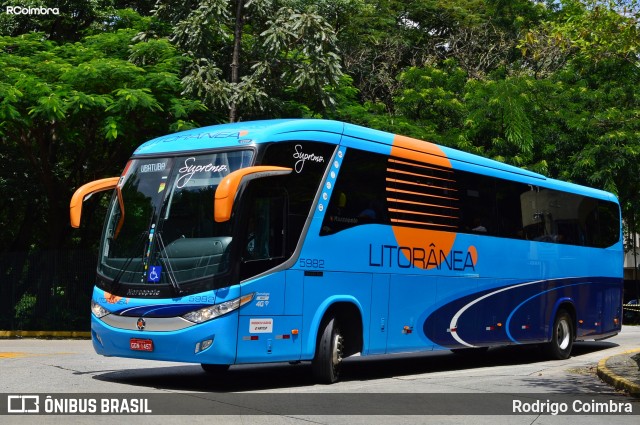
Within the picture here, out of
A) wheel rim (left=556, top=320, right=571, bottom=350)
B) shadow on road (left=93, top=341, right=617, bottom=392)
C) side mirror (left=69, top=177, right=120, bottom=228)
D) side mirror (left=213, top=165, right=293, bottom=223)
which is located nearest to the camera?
side mirror (left=213, top=165, right=293, bottom=223)

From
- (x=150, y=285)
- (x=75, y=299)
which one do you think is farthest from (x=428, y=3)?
(x=150, y=285)

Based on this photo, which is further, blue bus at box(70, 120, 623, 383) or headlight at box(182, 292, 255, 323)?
blue bus at box(70, 120, 623, 383)

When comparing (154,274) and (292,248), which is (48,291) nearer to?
(154,274)

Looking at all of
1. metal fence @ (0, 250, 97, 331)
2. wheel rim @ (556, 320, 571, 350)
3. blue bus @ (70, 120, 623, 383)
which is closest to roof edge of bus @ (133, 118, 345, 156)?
blue bus @ (70, 120, 623, 383)

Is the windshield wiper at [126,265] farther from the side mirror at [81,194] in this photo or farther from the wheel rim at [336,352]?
the wheel rim at [336,352]

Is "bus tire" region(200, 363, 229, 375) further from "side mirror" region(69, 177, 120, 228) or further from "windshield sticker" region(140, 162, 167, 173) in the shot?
"windshield sticker" region(140, 162, 167, 173)

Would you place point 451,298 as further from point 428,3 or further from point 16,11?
point 428,3

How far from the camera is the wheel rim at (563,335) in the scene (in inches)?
761

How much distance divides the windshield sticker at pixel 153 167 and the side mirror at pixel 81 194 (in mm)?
677

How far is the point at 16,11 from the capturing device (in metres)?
25.5

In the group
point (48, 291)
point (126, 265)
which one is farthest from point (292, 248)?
point (48, 291)

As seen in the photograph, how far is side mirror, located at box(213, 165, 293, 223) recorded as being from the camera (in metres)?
10.4

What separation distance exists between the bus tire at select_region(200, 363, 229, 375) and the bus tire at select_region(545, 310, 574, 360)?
25.1 feet

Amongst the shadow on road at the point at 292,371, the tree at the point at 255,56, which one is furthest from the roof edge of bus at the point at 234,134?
the tree at the point at 255,56
